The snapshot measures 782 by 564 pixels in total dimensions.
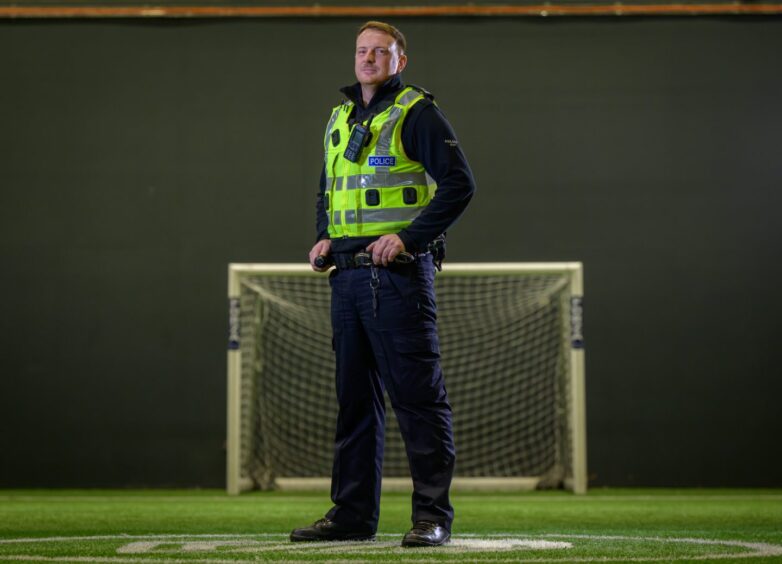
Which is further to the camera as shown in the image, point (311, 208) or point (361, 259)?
point (311, 208)

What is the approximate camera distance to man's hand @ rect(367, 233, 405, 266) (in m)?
3.03

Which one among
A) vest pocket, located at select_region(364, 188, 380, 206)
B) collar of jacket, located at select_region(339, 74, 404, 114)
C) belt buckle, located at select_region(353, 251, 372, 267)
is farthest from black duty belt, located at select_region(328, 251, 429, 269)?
collar of jacket, located at select_region(339, 74, 404, 114)

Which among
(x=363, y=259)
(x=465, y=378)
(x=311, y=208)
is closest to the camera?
(x=363, y=259)

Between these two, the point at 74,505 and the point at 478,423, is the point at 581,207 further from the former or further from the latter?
the point at 74,505

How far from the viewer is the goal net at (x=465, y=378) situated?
22.4ft

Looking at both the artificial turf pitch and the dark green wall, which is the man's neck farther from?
the dark green wall

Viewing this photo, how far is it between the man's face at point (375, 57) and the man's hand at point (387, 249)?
1.62ft

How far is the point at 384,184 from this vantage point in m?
3.17

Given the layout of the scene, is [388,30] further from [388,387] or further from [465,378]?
[465,378]

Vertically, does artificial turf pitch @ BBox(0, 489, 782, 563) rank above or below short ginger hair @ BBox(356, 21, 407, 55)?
below

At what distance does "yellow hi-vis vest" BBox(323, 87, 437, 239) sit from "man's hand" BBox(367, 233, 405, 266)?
0.34 feet

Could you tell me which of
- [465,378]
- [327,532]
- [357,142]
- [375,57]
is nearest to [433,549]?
[327,532]

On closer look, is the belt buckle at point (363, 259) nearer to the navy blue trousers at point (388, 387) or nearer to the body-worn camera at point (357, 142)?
the navy blue trousers at point (388, 387)

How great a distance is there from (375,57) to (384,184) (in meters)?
0.38
